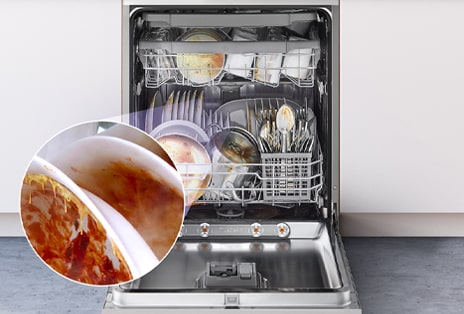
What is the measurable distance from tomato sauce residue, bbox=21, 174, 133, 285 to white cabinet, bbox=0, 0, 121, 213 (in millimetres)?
550

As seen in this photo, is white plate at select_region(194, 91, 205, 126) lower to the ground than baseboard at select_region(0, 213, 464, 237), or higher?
higher

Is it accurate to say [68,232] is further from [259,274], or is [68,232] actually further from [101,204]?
[259,274]

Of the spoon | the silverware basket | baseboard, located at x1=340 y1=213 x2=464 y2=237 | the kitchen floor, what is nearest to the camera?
the kitchen floor

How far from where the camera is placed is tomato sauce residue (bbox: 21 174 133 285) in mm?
1778

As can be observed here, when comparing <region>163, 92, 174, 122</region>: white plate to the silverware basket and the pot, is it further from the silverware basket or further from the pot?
the silverware basket

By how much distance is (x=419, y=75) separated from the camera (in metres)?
2.28

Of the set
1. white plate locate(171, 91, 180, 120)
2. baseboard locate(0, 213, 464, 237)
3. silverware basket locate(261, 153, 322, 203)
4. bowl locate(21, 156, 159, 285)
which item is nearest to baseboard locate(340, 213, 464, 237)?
baseboard locate(0, 213, 464, 237)

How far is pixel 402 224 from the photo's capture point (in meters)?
2.43

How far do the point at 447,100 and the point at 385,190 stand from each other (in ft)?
0.96

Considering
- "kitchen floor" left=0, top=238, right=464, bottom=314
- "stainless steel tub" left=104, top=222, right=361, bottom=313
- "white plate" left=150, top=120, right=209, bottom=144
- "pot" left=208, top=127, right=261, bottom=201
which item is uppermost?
"white plate" left=150, top=120, right=209, bottom=144

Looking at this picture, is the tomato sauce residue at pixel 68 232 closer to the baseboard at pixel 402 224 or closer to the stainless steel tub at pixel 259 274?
the stainless steel tub at pixel 259 274

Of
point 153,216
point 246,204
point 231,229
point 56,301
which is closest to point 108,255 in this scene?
point 153,216

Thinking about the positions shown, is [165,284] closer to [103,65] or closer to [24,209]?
[24,209]

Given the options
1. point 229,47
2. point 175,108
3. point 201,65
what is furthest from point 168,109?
point 229,47
